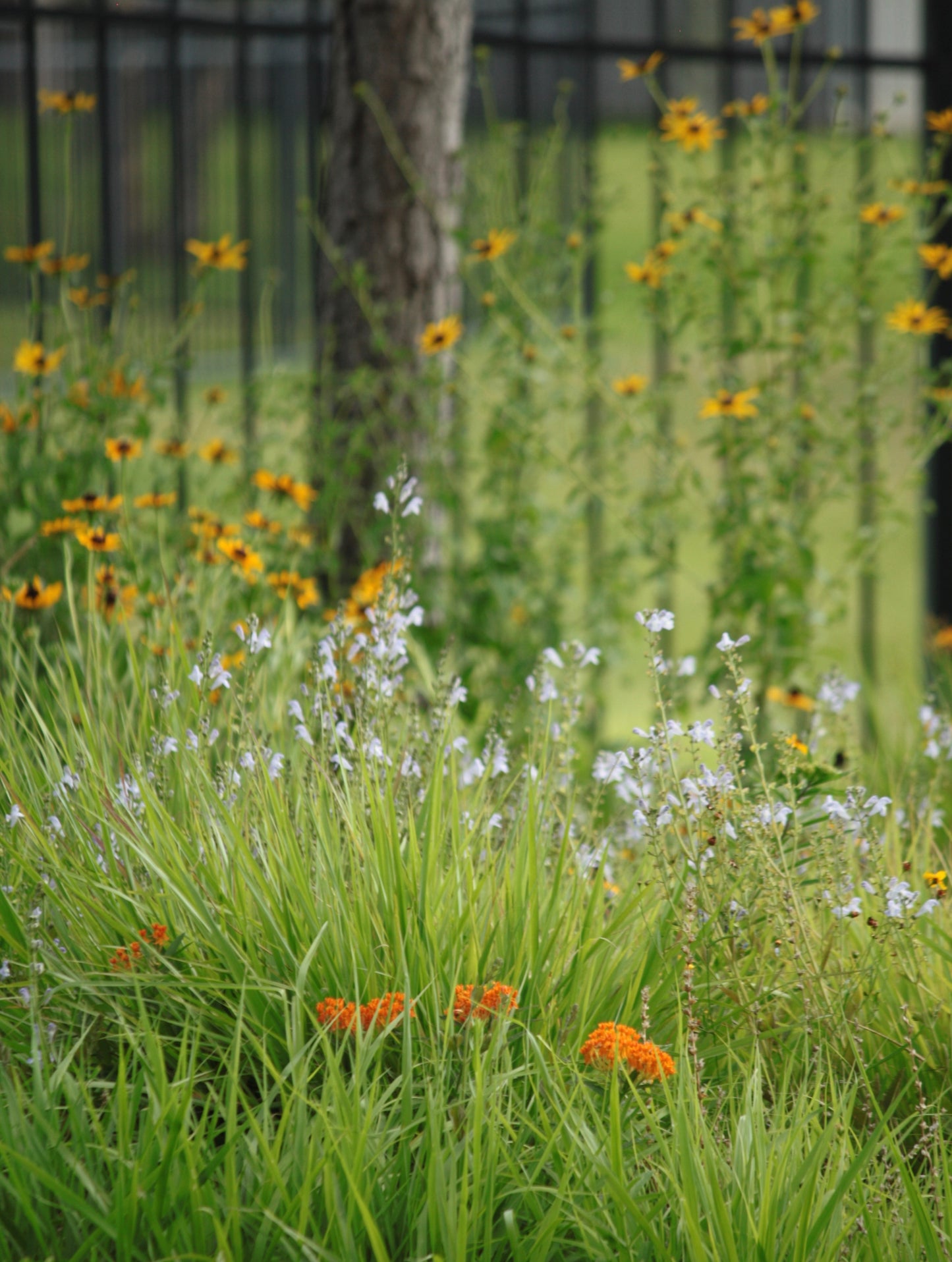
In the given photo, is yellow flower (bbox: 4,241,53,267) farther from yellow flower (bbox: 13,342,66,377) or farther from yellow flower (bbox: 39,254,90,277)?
yellow flower (bbox: 13,342,66,377)

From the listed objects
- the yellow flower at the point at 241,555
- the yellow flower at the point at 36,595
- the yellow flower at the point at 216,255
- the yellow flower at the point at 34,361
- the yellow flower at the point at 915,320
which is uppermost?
the yellow flower at the point at 216,255

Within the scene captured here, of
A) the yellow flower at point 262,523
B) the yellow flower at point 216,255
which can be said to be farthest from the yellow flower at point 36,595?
the yellow flower at point 216,255

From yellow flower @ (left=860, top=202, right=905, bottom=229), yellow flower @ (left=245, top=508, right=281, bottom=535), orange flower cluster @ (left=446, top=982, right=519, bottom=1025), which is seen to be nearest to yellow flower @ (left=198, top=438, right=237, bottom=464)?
yellow flower @ (left=245, top=508, right=281, bottom=535)

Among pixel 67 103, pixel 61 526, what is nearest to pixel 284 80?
pixel 67 103

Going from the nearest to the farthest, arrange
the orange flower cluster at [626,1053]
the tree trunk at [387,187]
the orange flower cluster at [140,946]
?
1. the orange flower cluster at [626,1053]
2. the orange flower cluster at [140,946]
3. the tree trunk at [387,187]

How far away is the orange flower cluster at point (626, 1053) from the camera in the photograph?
147 cm

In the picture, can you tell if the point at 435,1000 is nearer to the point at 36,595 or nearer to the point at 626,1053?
the point at 626,1053

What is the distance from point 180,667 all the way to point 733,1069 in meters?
1.12

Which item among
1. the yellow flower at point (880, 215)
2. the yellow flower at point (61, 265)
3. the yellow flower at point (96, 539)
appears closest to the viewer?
the yellow flower at point (96, 539)

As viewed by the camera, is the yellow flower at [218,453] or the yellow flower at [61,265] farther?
the yellow flower at [218,453]

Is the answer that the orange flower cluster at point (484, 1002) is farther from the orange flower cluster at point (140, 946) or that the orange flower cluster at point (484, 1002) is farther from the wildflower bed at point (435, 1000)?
the orange flower cluster at point (140, 946)

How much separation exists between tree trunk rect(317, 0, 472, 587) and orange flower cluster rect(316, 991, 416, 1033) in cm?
217

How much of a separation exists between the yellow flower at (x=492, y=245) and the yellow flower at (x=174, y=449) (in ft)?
2.97

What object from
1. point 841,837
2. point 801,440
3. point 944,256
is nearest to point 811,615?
point 801,440
